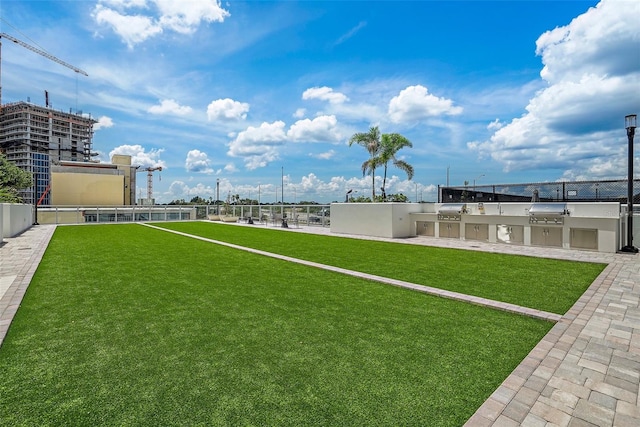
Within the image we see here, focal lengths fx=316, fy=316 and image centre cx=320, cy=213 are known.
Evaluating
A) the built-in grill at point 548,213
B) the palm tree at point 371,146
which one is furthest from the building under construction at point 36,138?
the built-in grill at point 548,213

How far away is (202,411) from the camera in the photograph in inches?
92.4

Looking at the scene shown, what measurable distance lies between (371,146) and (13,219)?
19381 mm

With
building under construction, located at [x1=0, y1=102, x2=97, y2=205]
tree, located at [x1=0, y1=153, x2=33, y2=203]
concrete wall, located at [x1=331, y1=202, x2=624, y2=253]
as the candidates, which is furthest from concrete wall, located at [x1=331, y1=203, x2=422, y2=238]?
building under construction, located at [x1=0, y1=102, x2=97, y2=205]

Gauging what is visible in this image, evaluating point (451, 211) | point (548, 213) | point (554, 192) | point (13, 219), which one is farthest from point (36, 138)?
point (548, 213)

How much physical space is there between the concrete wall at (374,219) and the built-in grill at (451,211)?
5.28 ft

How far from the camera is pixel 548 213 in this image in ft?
38.3

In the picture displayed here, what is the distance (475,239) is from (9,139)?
437 feet

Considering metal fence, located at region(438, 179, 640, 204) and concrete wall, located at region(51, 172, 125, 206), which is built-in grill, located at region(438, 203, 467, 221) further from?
concrete wall, located at region(51, 172, 125, 206)

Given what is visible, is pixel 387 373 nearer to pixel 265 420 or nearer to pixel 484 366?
pixel 484 366

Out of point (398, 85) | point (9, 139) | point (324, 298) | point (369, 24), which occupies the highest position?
point (9, 139)

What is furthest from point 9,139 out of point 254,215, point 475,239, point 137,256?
point 475,239

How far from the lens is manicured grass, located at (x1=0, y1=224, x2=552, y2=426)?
237cm

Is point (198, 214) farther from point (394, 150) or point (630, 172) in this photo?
point (630, 172)

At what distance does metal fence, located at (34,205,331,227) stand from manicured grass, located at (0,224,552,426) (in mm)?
16770
